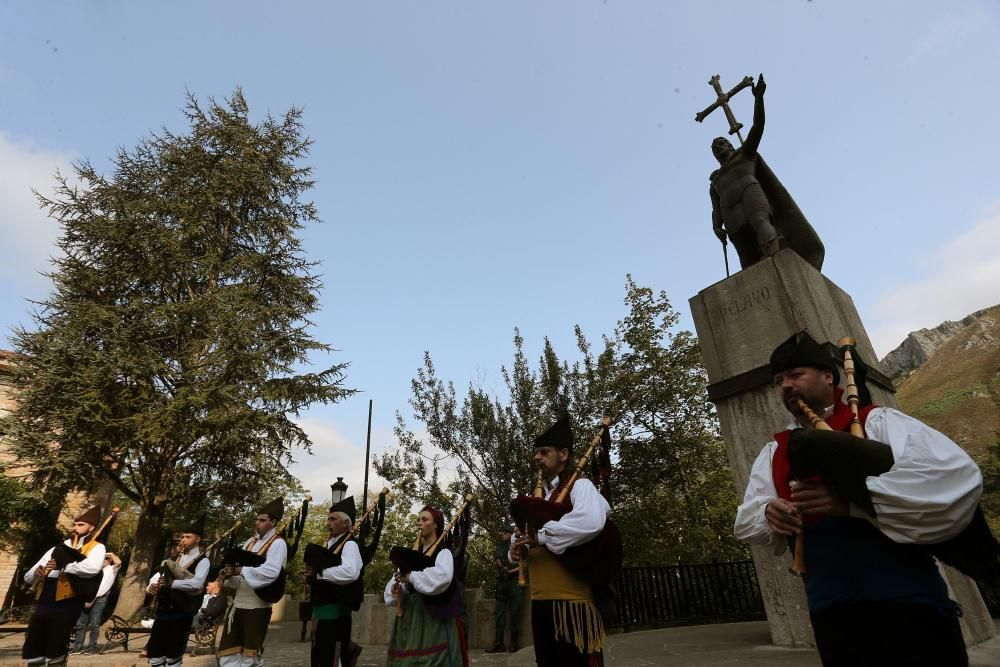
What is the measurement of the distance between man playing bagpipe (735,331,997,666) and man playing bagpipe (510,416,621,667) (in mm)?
1425

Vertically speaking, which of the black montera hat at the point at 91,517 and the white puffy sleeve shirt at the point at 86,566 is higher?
the black montera hat at the point at 91,517

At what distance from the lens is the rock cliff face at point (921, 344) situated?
96.2m

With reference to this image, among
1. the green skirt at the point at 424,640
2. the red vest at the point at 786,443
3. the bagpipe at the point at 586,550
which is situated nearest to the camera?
the red vest at the point at 786,443

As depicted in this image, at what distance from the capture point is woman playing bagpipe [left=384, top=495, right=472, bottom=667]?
A: 4.63 m

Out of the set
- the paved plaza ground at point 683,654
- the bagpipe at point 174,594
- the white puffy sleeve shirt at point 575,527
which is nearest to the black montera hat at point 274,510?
the bagpipe at point 174,594

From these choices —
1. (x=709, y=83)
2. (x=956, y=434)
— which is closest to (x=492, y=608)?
(x=709, y=83)

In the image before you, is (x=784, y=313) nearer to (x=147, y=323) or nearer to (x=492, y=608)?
(x=492, y=608)

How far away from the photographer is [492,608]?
11.2 meters

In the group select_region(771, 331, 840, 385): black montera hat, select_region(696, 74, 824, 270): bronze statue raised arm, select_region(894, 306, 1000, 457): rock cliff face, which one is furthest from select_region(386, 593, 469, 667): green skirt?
select_region(894, 306, 1000, 457): rock cliff face

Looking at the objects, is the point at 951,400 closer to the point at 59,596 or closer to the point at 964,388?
the point at 964,388

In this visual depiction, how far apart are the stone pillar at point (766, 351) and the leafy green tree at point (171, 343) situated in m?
13.2

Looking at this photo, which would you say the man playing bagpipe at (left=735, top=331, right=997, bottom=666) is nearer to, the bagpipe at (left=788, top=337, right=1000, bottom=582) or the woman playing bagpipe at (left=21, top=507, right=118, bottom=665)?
the bagpipe at (left=788, top=337, right=1000, bottom=582)

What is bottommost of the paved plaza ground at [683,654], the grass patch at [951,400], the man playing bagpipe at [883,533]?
the paved plaza ground at [683,654]

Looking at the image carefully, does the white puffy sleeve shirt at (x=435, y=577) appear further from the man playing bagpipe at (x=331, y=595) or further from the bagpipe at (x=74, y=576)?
the bagpipe at (x=74, y=576)
